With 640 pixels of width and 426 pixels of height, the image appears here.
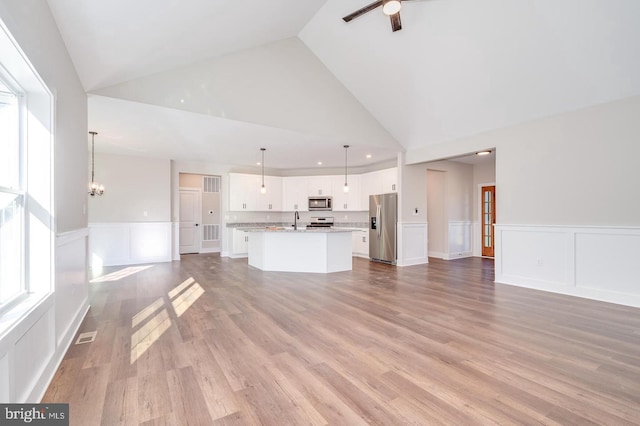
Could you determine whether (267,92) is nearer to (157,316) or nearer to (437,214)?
(157,316)

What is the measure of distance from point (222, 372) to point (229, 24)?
367 cm

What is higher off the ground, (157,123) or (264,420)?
(157,123)

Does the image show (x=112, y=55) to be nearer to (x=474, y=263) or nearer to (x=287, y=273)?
(x=287, y=273)

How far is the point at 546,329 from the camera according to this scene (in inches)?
116

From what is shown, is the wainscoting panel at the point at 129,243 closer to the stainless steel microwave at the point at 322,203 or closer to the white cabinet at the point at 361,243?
the stainless steel microwave at the point at 322,203

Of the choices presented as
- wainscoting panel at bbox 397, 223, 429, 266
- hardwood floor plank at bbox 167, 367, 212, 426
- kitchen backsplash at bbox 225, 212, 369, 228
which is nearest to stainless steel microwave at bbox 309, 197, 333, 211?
kitchen backsplash at bbox 225, 212, 369, 228

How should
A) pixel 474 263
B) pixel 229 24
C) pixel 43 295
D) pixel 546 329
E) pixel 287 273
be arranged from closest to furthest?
pixel 43 295 < pixel 546 329 < pixel 229 24 < pixel 287 273 < pixel 474 263

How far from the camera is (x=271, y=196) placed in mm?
8719

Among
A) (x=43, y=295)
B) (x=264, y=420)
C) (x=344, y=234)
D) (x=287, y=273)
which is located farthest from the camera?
(x=344, y=234)

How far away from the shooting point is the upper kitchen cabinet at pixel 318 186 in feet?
28.0

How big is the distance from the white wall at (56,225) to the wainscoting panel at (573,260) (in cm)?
573

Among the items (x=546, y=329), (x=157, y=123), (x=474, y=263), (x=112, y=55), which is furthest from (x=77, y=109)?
(x=474, y=263)

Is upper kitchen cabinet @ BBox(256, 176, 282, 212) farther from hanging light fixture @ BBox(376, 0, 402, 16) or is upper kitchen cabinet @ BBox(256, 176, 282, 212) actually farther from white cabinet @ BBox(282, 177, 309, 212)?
hanging light fixture @ BBox(376, 0, 402, 16)

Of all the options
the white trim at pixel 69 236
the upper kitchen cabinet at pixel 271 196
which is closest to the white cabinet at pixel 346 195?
the upper kitchen cabinet at pixel 271 196
